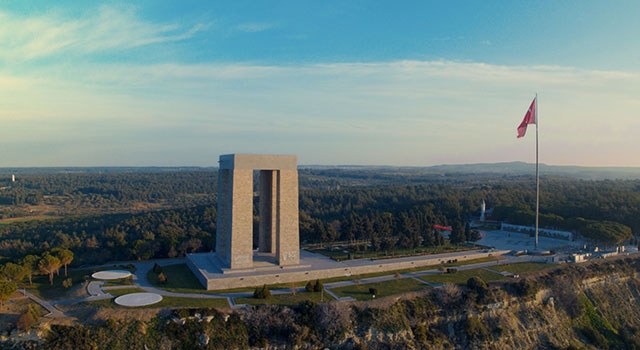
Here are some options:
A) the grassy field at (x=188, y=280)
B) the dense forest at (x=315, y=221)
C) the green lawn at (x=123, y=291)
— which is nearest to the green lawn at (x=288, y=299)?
the grassy field at (x=188, y=280)

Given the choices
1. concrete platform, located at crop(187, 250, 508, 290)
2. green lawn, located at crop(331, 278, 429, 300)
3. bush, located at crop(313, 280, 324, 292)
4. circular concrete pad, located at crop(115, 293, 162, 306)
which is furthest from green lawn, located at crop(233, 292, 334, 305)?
circular concrete pad, located at crop(115, 293, 162, 306)

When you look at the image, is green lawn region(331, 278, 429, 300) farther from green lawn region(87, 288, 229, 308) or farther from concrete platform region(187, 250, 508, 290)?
green lawn region(87, 288, 229, 308)

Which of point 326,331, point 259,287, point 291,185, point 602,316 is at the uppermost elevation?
point 291,185

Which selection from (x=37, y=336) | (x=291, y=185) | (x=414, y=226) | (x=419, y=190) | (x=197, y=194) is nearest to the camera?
(x=37, y=336)

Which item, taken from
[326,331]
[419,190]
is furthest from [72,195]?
[326,331]

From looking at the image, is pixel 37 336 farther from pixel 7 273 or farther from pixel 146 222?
pixel 146 222

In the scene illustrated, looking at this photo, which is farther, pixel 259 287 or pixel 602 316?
pixel 602 316

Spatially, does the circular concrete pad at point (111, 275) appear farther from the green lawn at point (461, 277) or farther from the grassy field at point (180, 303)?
the green lawn at point (461, 277)
